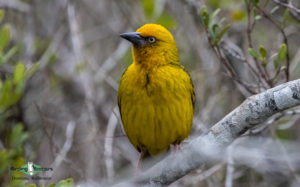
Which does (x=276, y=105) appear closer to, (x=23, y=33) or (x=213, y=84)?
(x=213, y=84)

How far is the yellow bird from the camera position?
13.5ft

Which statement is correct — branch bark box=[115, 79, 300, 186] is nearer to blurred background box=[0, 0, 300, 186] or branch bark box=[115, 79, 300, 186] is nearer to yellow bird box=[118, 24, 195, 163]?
yellow bird box=[118, 24, 195, 163]

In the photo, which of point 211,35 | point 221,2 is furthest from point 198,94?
point 211,35

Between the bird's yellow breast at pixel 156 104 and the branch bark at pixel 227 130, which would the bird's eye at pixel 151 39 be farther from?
the branch bark at pixel 227 130

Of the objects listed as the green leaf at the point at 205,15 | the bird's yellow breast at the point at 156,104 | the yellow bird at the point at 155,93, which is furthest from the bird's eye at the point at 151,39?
the green leaf at the point at 205,15

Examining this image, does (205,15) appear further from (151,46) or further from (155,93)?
(155,93)

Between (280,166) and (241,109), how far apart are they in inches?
108

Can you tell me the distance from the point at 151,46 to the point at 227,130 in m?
1.73

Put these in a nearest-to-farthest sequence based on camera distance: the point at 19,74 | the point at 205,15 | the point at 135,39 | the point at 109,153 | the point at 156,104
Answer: the point at 19,74 → the point at 205,15 → the point at 156,104 → the point at 135,39 → the point at 109,153

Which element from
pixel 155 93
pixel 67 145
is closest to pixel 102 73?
pixel 67 145

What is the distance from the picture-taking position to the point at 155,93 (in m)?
4.09

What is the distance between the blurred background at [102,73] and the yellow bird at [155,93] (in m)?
0.69

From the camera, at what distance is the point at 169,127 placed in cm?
419

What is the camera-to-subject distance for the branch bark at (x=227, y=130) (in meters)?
2.64
